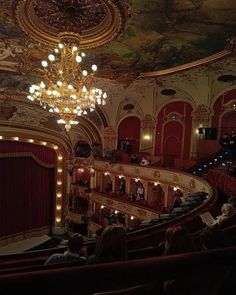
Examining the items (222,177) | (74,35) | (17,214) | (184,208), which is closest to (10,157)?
(17,214)

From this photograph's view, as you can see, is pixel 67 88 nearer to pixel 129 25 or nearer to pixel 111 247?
pixel 129 25

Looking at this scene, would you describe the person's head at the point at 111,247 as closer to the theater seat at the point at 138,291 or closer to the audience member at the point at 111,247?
the audience member at the point at 111,247

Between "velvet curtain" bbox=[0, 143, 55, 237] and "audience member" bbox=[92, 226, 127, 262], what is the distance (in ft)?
49.6

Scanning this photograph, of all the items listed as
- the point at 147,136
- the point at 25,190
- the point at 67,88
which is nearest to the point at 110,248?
the point at 67,88

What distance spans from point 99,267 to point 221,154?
41.1 feet

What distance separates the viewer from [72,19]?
24.0 feet

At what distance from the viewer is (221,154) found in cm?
1280

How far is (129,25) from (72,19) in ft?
4.85

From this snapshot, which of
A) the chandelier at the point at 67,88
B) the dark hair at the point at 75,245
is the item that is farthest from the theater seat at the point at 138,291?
the chandelier at the point at 67,88

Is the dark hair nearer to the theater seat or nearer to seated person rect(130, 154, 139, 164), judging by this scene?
the theater seat

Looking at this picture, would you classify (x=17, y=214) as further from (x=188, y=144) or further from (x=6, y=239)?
(x=188, y=144)

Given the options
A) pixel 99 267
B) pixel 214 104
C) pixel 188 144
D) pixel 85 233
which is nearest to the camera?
pixel 99 267

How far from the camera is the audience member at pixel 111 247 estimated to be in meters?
1.92

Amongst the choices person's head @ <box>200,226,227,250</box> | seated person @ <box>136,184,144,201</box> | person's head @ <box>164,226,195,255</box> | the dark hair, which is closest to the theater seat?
person's head @ <box>164,226,195,255</box>
